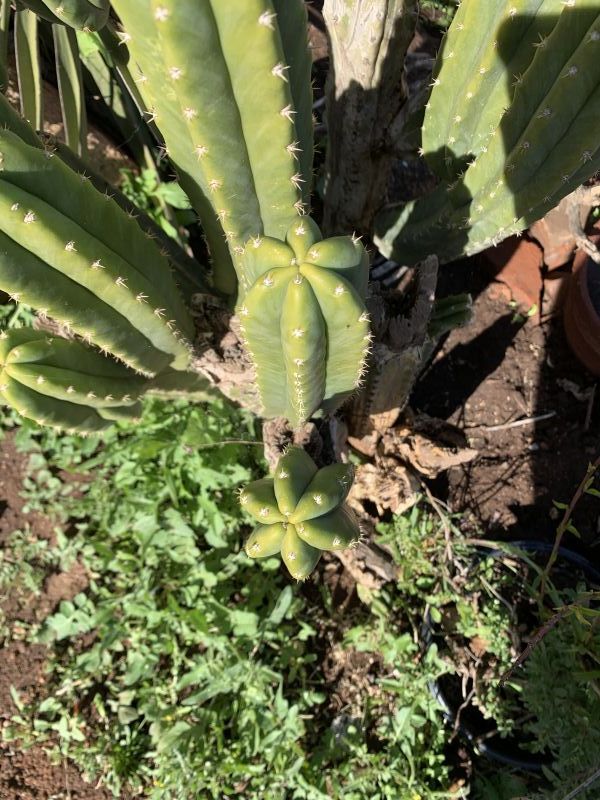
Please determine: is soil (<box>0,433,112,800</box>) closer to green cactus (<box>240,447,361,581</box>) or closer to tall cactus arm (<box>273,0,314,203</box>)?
green cactus (<box>240,447,361,581</box>)

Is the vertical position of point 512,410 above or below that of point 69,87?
below

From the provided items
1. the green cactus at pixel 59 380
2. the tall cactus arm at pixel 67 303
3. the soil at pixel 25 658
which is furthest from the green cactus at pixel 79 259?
the soil at pixel 25 658

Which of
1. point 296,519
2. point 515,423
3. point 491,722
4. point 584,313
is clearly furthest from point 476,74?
point 491,722

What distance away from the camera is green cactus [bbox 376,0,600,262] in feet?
3.79

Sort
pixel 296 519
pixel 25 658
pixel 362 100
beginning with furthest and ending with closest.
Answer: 1. pixel 25 658
2. pixel 362 100
3. pixel 296 519

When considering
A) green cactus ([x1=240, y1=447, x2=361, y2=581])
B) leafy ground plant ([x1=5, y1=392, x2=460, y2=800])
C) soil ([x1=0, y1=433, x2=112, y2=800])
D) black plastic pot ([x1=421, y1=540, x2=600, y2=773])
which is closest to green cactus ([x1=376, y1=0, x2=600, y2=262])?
green cactus ([x1=240, y1=447, x2=361, y2=581])

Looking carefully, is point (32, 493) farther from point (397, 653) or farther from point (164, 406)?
point (397, 653)

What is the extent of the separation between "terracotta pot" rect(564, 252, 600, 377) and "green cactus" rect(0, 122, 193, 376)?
2.15m

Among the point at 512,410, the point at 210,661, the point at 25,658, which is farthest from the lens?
the point at 512,410

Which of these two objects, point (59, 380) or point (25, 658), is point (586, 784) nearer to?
point (59, 380)

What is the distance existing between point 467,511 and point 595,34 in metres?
2.11

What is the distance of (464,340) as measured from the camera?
3088 millimetres

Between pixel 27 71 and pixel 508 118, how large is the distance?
68.4 inches

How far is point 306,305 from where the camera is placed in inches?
45.9
